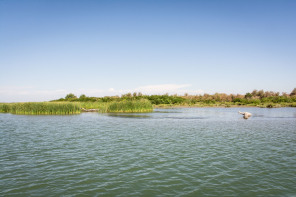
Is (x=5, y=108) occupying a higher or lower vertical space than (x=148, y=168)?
higher

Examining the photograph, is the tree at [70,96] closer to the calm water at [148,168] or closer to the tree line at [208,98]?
the tree line at [208,98]

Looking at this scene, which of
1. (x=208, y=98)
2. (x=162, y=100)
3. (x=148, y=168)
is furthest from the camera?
(x=208, y=98)

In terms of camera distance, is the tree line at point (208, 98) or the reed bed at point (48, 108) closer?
the reed bed at point (48, 108)

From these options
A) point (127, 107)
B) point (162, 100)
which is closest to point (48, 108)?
point (127, 107)

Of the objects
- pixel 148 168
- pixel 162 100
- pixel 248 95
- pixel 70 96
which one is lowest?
pixel 148 168

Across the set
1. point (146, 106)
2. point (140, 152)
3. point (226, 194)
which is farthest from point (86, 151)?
point (146, 106)

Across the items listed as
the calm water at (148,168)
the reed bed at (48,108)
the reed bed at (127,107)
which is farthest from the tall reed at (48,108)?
the calm water at (148,168)

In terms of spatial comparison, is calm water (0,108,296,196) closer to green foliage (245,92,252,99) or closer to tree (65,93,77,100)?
tree (65,93,77,100)

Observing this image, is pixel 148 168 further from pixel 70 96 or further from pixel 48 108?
pixel 70 96

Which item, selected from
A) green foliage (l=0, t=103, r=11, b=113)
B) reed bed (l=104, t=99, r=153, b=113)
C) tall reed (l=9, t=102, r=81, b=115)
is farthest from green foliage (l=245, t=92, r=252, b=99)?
green foliage (l=0, t=103, r=11, b=113)

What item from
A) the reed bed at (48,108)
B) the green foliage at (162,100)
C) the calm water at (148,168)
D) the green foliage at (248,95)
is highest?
the green foliage at (248,95)

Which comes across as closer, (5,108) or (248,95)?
(5,108)

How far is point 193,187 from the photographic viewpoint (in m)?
8.95

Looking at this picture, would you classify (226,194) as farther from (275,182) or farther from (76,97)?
(76,97)
